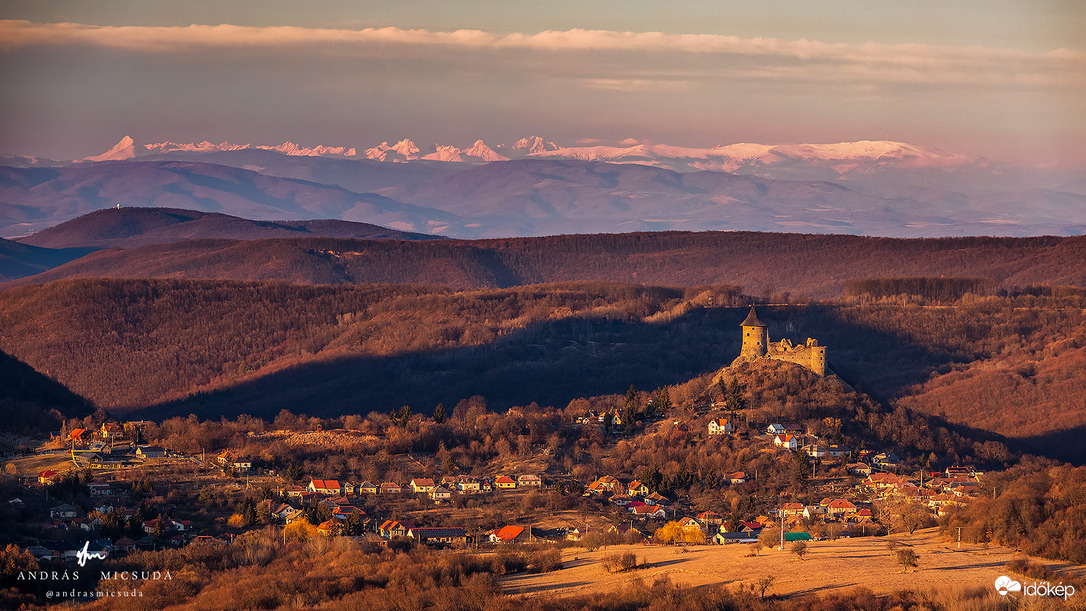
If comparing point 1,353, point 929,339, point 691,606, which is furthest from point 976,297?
point 691,606

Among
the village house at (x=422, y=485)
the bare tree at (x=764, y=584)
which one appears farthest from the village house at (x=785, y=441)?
the bare tree at (x=764, y=584)

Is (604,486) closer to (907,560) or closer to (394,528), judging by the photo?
(394,528)

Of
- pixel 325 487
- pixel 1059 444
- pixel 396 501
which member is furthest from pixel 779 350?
pixel 325 487

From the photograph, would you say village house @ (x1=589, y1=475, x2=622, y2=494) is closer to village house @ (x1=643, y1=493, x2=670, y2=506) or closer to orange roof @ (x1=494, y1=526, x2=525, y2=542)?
village house @ (x1=643, y1=493, x2=670, y2=506)

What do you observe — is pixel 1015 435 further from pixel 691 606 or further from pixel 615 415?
pixel 691 606

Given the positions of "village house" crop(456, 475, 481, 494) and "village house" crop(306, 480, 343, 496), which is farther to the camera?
"village house" crop(456, 475, 481, 494)

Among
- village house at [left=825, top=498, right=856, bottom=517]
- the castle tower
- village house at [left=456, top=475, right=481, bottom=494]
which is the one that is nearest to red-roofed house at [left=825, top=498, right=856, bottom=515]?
village house at [left=825, top=498, right=856, bottom=517]

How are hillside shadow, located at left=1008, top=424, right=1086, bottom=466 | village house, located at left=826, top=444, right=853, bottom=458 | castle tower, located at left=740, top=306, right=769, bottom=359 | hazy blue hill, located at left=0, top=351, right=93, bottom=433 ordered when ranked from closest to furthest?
village house, located at left=826, top=444, right=853, bottom=458, hazy blue hill, located at left=0, top=351, right=93, bottom=433, hillside shadow, located at left=1008, top=424, right=1086, bottom=466, castle tower, located at left=740, top=306, right=769, bottom=359
